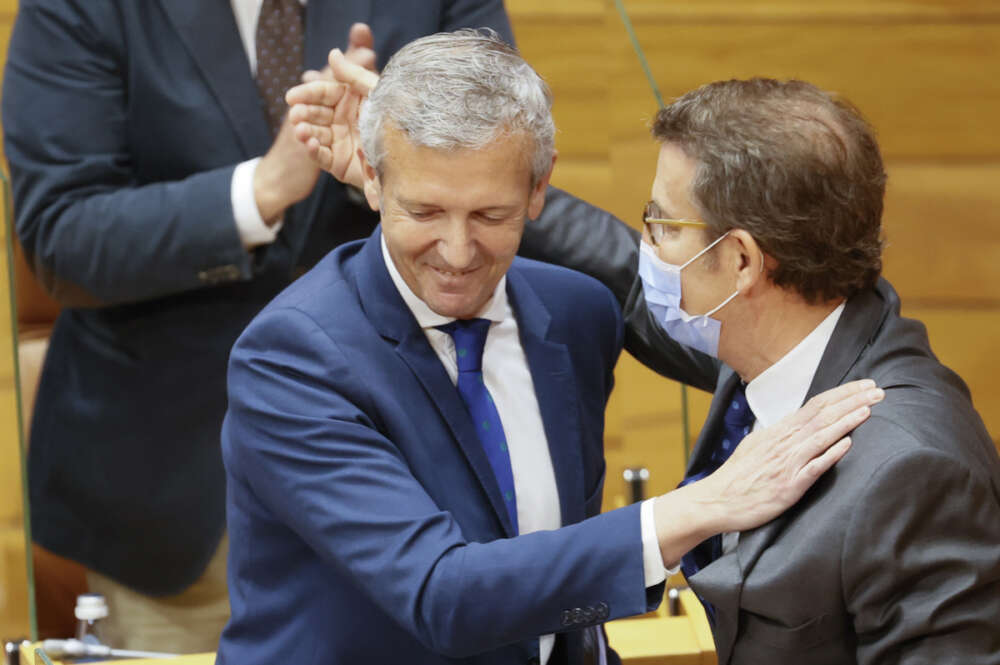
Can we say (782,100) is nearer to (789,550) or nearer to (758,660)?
(789,550)

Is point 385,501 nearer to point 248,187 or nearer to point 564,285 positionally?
point 564,285

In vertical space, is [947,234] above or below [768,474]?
below

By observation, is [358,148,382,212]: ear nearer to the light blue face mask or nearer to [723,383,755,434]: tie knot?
the light blue face mask

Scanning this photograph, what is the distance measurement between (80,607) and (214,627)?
1.42 feet

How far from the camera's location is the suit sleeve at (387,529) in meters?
1.51

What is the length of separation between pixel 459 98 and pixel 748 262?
37 centimetres

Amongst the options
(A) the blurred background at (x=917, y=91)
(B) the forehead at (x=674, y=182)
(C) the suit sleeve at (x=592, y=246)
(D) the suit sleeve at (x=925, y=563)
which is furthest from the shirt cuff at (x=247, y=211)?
(A) the blurred background at (x=917, y=91)

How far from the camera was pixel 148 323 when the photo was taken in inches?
91.8

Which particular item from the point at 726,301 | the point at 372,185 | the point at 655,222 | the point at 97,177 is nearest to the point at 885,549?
the point at 726,301

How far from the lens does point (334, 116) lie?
1.96 metres

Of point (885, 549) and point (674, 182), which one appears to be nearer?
point (885, 549)

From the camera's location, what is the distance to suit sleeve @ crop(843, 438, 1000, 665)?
1.39 m

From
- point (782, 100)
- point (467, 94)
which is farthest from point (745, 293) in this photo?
point (467, 94)

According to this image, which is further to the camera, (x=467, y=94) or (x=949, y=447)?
(x=467, y=94)
